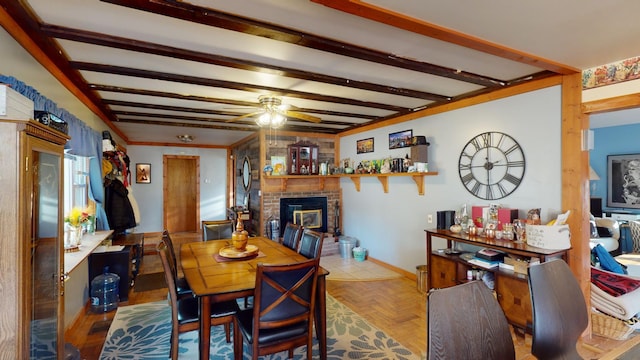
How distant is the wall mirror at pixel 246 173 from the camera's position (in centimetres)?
613

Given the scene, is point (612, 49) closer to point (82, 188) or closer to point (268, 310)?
point (268, 310)

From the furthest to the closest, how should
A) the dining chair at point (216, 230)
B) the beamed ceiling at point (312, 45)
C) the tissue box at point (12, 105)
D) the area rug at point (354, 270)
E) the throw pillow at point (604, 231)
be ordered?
the throw pillow at point (604, 231) → the area rug at point (354, 270) → the dining chair at point (216, 230) → the beamed ceiling at point (312, 45) → the tissue box at point (12, 105)

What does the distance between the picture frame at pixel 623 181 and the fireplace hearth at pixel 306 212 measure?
5250 mm

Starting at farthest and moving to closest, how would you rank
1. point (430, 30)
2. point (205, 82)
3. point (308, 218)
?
1. point (308, 218)
2. point (205, 82)
3. point (430, 30)

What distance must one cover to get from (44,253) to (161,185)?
6.30 meters

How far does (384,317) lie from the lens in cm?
311

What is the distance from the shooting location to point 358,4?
1.50 meters

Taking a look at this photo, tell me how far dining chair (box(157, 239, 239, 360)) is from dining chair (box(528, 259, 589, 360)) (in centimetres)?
184

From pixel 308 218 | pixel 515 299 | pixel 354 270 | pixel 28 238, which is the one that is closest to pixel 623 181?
pixel 515 299

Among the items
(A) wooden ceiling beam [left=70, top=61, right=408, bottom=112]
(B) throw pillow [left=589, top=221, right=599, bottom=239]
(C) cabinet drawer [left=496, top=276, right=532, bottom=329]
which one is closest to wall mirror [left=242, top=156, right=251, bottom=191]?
(A) wooden ceiling beam [left=70, top=61, right=408, bottom=112]

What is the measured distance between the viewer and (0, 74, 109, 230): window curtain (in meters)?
1.90

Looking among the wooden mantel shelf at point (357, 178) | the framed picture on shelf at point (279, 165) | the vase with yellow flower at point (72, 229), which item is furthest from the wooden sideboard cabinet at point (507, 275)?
the vase with yellow flower at point (72, 229)

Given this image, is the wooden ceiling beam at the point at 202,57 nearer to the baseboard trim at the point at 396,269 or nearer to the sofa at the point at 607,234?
the baseboard trim at the point at 396,269

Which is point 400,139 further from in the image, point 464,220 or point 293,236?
point 293,236
